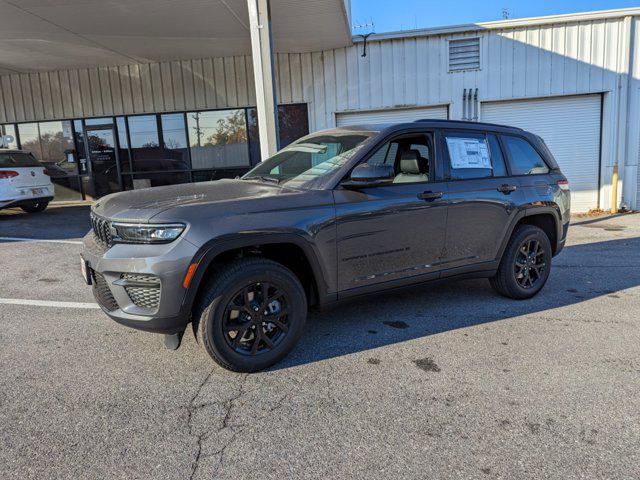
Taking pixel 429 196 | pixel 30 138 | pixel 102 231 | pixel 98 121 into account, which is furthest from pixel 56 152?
pixel 429 196

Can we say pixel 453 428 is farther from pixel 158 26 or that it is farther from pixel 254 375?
pixel 158 26

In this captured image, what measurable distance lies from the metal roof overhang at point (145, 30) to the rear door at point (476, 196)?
528 centimetres

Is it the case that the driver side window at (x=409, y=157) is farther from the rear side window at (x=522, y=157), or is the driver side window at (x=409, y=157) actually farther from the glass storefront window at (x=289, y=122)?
the glass storefront window at (x=289, y=122)

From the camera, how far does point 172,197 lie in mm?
3430

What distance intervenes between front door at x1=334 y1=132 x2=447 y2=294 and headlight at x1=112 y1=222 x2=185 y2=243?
46.2 inches

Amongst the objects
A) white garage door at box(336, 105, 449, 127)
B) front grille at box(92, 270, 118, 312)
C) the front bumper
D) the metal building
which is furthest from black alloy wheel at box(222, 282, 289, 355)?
white garage door at box(336, 105, 449, 127)

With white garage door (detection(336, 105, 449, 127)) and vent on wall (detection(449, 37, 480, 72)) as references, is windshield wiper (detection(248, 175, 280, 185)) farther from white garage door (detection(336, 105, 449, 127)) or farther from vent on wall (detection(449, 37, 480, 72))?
vent on wall (detection(449, 37, 480, 72))

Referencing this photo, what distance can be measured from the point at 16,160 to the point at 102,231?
29.1ft

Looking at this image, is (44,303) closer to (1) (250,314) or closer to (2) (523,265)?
(1) (250,314)

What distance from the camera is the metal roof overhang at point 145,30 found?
8.12 m

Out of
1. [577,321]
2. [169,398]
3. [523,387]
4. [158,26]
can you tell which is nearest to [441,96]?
[158,26]

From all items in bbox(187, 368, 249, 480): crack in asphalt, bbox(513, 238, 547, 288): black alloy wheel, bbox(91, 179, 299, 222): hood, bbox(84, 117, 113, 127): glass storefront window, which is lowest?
bbox(187, 368, 249, 480): crack in asphalt

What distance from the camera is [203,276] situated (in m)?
3.19

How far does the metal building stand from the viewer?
11164mm
